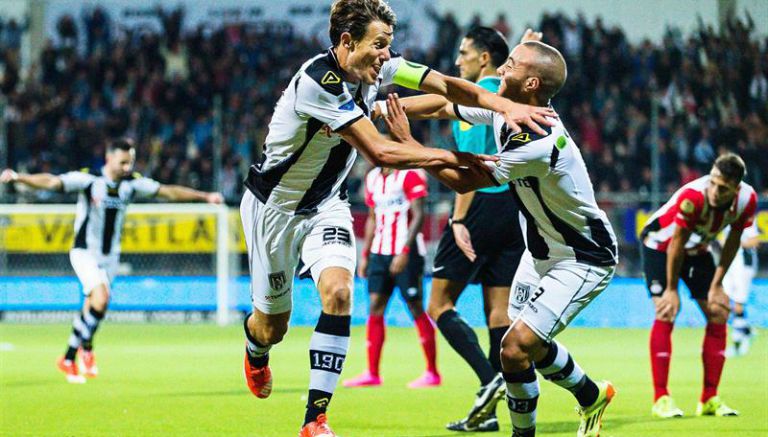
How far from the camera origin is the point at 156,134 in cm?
2403

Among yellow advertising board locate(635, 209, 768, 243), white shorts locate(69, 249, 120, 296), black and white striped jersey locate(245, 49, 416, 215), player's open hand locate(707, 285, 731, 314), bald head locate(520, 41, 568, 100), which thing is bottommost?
yellow advertising board locate(635, 209, 768, 243)

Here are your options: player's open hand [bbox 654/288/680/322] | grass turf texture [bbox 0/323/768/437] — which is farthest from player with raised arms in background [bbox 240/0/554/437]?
player's open hand [bbox 654/288/680/322]

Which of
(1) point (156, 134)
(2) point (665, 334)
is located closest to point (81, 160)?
(1) point (156, 134)

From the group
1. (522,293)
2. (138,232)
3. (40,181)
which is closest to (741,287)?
(40,181)

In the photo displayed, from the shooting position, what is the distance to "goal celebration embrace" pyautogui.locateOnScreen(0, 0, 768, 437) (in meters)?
6.09

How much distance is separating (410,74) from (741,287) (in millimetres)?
9529

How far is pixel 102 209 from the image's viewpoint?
11.7 meters

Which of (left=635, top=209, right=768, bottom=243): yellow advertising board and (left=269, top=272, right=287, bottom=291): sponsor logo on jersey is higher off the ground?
(left=269, top=272, right=287, bottom=291): sponsor logo on jersey

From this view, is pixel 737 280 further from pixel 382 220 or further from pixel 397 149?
pixel 397 149

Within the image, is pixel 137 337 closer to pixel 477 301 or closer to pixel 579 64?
pixel 477 301

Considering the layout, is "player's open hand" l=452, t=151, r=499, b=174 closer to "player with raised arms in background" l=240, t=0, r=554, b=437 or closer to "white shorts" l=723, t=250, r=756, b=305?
"player with raised arms in background" l=240, t=0, r=554, b=437

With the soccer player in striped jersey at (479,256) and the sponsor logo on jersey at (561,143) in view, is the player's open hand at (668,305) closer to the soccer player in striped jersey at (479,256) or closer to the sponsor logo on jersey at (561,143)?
the soccer player in striped jersey at (479,256)

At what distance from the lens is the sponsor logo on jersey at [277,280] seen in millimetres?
6781

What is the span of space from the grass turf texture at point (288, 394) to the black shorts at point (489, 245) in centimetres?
97
